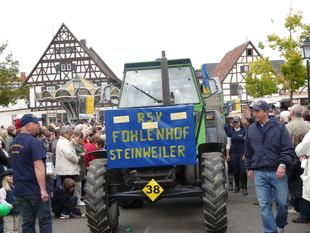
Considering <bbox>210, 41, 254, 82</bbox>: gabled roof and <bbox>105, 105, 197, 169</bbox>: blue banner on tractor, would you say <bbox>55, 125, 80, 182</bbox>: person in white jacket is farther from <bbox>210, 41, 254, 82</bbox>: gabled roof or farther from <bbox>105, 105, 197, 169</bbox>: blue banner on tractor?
<bbox>210, 41, 254, 82</bbox>: gabled roof

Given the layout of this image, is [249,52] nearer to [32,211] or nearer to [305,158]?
[305,158]

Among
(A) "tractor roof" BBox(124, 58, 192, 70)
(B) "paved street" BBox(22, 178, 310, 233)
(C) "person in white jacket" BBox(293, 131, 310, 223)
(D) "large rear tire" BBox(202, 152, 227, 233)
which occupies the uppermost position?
(A) "tractor roof" BBox(124, 58, 192, 70)

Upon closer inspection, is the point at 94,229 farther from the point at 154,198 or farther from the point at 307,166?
the point at 307,166

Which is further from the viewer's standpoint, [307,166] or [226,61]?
[226,61]

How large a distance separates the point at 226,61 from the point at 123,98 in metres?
58.4

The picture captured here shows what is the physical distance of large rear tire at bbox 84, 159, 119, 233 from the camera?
7859 mm

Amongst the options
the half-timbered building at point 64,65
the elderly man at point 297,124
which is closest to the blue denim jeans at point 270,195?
the elderly man at point 297,124

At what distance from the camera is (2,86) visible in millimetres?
39938

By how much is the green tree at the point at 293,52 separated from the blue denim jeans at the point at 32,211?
29261mm

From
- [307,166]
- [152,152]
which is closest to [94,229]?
[152,152]

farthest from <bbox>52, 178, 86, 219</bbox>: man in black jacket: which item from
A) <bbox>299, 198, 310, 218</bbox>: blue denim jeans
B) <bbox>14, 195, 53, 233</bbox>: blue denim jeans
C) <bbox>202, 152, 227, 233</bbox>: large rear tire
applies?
<bbox>299, 198, 310, 218</bbox>: blue denim jeans

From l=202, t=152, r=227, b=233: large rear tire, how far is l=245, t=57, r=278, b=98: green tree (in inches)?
1340

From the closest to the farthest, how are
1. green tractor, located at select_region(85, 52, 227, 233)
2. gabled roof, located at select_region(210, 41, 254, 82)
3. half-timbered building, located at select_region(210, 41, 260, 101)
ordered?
green tractor, located at select_region(85, 52, 227, 233), gabled roof, located at select_region(210, 41, 254, 82), half-timbered building, located at select_region(210, 41, 260, 101)

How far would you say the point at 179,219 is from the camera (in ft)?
30.6
